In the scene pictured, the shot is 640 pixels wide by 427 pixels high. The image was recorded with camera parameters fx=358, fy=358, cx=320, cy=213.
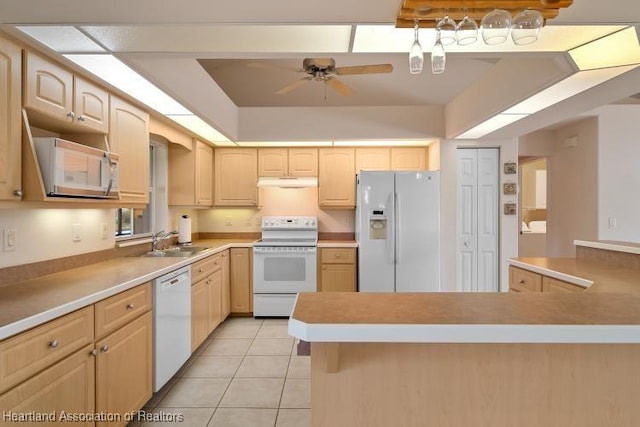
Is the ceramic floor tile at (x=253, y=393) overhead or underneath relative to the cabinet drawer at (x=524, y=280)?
underneath

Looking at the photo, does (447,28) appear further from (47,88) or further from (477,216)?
(477,216)

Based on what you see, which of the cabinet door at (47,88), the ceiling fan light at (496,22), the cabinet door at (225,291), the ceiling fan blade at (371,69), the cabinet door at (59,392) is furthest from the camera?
the cabinet door at (225,291)

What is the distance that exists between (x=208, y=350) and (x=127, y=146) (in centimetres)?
191

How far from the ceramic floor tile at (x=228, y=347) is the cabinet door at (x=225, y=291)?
38cm

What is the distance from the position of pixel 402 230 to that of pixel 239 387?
229 centimetres

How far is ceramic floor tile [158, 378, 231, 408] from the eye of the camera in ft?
7.83

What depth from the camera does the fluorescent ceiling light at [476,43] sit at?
1.61 meters

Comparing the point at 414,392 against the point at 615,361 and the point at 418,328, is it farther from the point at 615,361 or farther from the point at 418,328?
the point at 615,361

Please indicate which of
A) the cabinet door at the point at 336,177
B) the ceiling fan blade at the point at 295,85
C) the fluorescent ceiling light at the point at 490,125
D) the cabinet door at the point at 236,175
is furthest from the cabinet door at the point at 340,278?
the ceiling fan blade at the point at 295,85

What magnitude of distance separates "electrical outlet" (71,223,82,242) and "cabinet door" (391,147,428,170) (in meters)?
3.30

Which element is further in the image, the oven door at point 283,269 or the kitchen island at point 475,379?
the oven door at point 283,269

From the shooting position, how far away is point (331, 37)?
1.69 m

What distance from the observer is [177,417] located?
2.24 meters

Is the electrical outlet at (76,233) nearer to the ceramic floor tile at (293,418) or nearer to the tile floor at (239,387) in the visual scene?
the tile floor at (239,387)
